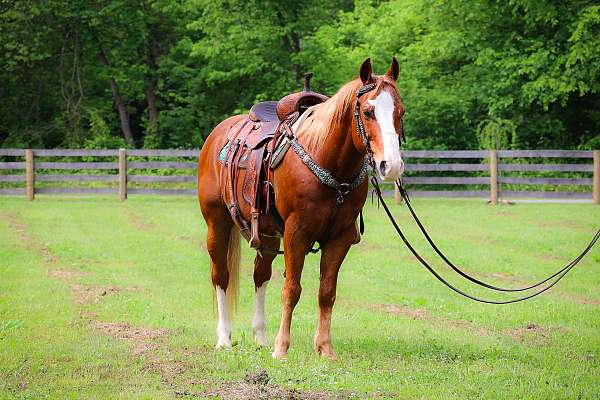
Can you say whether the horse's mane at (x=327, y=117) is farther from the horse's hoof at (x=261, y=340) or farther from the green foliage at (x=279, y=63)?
the green foliage at (x=279, y=63)

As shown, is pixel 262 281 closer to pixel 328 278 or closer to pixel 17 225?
pixel 328 278

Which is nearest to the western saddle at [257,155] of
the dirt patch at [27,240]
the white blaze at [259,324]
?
the white blaze at [259,324]

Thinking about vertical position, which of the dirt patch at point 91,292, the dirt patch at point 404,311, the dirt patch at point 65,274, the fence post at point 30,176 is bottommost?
the dirt patch at point 404,311

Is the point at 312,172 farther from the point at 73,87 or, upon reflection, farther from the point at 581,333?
the point at 73,87

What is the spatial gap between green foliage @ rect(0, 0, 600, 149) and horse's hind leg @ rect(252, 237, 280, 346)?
2036 cm

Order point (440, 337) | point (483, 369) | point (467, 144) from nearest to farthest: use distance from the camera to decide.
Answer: point (483, 369) → point (440, 337) → point (467, 144)

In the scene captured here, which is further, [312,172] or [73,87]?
[73,87]

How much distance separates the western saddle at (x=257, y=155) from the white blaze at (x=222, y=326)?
2.18 feet

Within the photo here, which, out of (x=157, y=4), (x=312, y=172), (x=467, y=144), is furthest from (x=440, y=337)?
(x=157, y=4)

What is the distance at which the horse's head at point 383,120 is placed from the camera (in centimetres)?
608

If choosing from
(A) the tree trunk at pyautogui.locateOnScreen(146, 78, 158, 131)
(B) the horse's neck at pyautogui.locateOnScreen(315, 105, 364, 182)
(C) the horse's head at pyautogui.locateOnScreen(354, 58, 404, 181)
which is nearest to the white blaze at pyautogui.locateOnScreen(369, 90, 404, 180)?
(C) the horse's head at pyautogui.locateOnScreen(354, 58, 404, 181)

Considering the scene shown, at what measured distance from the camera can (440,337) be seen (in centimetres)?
834

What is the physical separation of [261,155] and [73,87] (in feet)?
95.9

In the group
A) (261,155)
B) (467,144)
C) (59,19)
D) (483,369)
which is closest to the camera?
(483,369)
